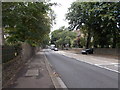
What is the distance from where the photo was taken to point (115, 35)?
33750 millimetres

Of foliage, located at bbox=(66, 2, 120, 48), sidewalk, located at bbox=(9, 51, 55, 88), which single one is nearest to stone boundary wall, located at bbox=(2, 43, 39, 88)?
sidewalk, located at bbox=(9, 51, 55, 88)

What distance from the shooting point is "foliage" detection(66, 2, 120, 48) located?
28050 millimetres

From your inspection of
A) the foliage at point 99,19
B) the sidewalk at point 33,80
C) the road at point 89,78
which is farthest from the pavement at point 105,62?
the foliage at point 99,19

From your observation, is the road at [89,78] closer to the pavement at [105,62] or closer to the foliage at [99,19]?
the pavement at [105,62]

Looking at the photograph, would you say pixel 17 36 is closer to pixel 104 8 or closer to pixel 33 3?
pixel 33 3

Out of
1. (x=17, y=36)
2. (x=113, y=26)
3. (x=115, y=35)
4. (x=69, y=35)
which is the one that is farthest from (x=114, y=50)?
(x=69, y=35)

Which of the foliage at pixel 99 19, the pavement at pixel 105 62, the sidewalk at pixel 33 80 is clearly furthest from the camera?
the foliage at pixel 99 19

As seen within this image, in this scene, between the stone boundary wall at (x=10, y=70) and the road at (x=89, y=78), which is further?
the stone boundary wall at (x=10, y=70)

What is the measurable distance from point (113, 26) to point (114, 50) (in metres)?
5.45

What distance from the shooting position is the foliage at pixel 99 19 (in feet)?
92.0

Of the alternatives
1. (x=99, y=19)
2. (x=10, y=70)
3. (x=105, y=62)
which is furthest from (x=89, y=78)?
(x=99, y=19)

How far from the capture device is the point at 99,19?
32.6 m

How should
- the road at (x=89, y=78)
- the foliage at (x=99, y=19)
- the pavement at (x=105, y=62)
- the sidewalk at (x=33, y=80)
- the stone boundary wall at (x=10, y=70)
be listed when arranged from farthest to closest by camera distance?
the foliage at (x=99, y=19), the pavement at (x=105, y=62), the stone boundary wall at (x=10, y=70), the road at (x=89, y=78), the sidewalk at (x=33, y=80)

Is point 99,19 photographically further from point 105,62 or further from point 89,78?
point 89,78
